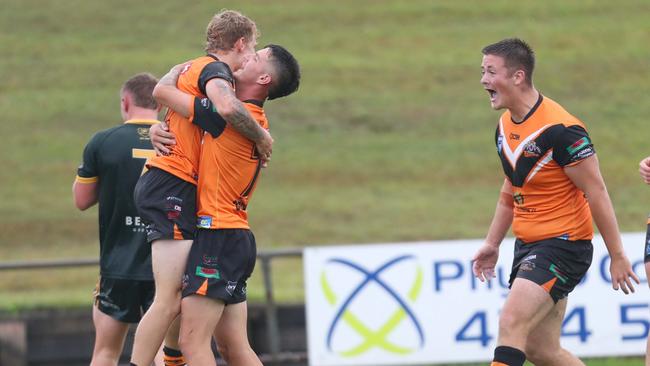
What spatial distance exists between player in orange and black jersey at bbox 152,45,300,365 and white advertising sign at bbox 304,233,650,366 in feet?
13.3

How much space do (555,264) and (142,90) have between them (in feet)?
9.21

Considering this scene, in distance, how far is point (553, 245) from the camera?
6.77 meters

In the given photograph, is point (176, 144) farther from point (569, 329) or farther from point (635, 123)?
point (635, 123)

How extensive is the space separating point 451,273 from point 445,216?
23.5 ft

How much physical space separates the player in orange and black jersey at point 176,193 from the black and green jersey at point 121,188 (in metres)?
1.08

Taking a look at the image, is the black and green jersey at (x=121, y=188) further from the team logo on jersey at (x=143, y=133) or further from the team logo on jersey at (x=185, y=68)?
the team logo on jersey at (x=185, y=68)

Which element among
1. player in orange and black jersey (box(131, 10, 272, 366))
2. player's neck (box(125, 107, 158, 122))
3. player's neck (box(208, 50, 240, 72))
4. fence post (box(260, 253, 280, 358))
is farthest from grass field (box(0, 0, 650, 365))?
player's neck (box(208, 50, 240, 72))

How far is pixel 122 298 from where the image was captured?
7.52 meters

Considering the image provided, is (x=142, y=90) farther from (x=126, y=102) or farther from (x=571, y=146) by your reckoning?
(x=571, y=146)

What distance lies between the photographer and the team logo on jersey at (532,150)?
22.0ft

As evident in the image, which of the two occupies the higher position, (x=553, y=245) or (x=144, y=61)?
(x=144, y=61)

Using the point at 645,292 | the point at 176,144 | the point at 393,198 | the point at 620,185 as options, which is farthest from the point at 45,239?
the point at 176,144

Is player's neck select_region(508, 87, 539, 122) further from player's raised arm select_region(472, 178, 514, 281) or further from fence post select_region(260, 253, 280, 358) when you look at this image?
fence post select_region(260, 253, 280, 358)

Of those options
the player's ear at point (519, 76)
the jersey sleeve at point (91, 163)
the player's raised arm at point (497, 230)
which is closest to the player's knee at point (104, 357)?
the jersey sleeve at point (91, 163)
